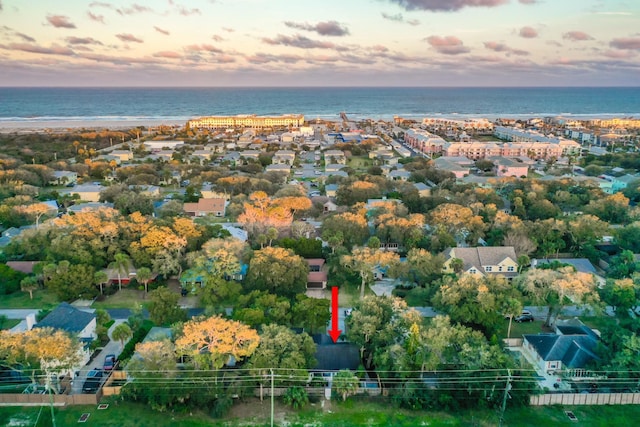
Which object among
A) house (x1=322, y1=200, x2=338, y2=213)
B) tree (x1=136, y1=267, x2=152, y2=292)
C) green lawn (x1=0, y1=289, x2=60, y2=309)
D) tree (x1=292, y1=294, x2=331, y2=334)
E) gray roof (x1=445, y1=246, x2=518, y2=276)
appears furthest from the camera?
house (x1=322, y1=200, x2=338, y2=213)

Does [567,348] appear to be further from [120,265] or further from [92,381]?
[120,265]

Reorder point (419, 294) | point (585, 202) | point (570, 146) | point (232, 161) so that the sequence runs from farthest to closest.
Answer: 1. point (570, 146)
2. point (232, 161)
3. point (585, 202)
4. point (419, 294)

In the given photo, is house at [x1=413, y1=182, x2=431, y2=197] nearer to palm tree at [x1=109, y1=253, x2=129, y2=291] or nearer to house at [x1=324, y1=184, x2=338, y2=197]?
house at [x1=324, y1=184, x2=338, y2=197]

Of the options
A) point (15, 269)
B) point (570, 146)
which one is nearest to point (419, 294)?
point (15, 269)

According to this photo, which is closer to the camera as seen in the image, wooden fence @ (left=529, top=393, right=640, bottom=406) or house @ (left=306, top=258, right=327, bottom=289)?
wooden fence @ (left=529, top=393, right=640, bottom=406)

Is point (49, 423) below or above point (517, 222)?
below

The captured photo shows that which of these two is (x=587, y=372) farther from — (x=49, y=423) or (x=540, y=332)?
(x=49, y=423)

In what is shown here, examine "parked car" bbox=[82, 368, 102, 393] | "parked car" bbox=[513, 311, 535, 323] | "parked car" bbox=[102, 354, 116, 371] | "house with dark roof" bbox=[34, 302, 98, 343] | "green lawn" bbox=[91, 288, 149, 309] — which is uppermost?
"house with dark roof" bbox=[34, 302, 98, 343]

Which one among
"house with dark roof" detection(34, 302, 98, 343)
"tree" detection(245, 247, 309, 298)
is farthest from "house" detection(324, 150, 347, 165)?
"house with dark roof" detection(34, 302, 98, 343)
